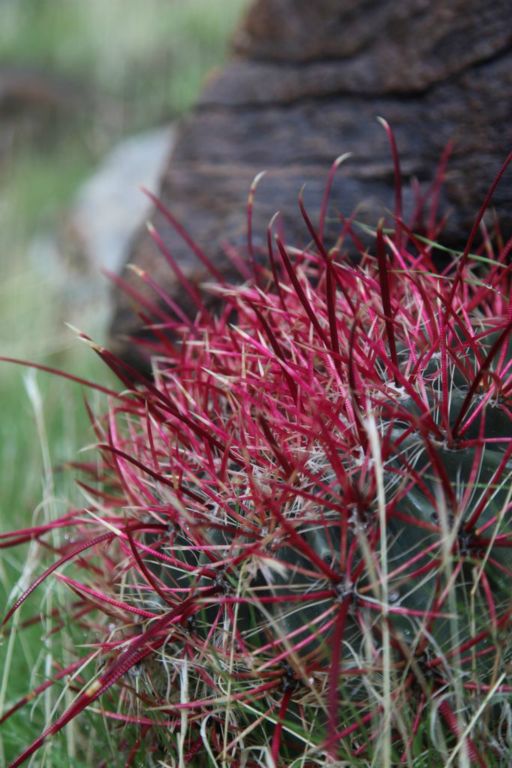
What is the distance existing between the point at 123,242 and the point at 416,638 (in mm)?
2930

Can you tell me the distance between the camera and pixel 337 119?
4.82ft

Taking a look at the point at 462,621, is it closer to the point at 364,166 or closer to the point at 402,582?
the point at 402,582

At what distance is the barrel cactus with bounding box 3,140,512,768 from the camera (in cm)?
67

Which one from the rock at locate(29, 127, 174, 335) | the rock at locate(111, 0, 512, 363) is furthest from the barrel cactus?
the rock at locate(29, 127, 174, 335)

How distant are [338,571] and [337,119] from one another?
102 cm

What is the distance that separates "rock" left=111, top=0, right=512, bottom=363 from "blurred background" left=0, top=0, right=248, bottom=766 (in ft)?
1.36

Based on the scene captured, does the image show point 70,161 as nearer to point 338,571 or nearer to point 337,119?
point 337,119

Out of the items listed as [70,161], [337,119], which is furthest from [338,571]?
[70,161]

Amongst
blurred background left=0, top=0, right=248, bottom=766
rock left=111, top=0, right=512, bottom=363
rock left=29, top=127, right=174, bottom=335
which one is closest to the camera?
rock left=111, top=0, right=512, bottom=363

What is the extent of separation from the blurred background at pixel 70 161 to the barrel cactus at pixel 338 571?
67 centimetres

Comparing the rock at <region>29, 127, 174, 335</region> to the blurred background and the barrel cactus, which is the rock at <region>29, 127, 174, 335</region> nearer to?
the blurred background

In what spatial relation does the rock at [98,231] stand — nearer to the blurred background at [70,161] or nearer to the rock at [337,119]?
the blurred background at [70,161]

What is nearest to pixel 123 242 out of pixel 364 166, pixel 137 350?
pixel 137 350

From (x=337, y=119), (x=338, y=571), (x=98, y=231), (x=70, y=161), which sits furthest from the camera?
(x=70, y=161)
